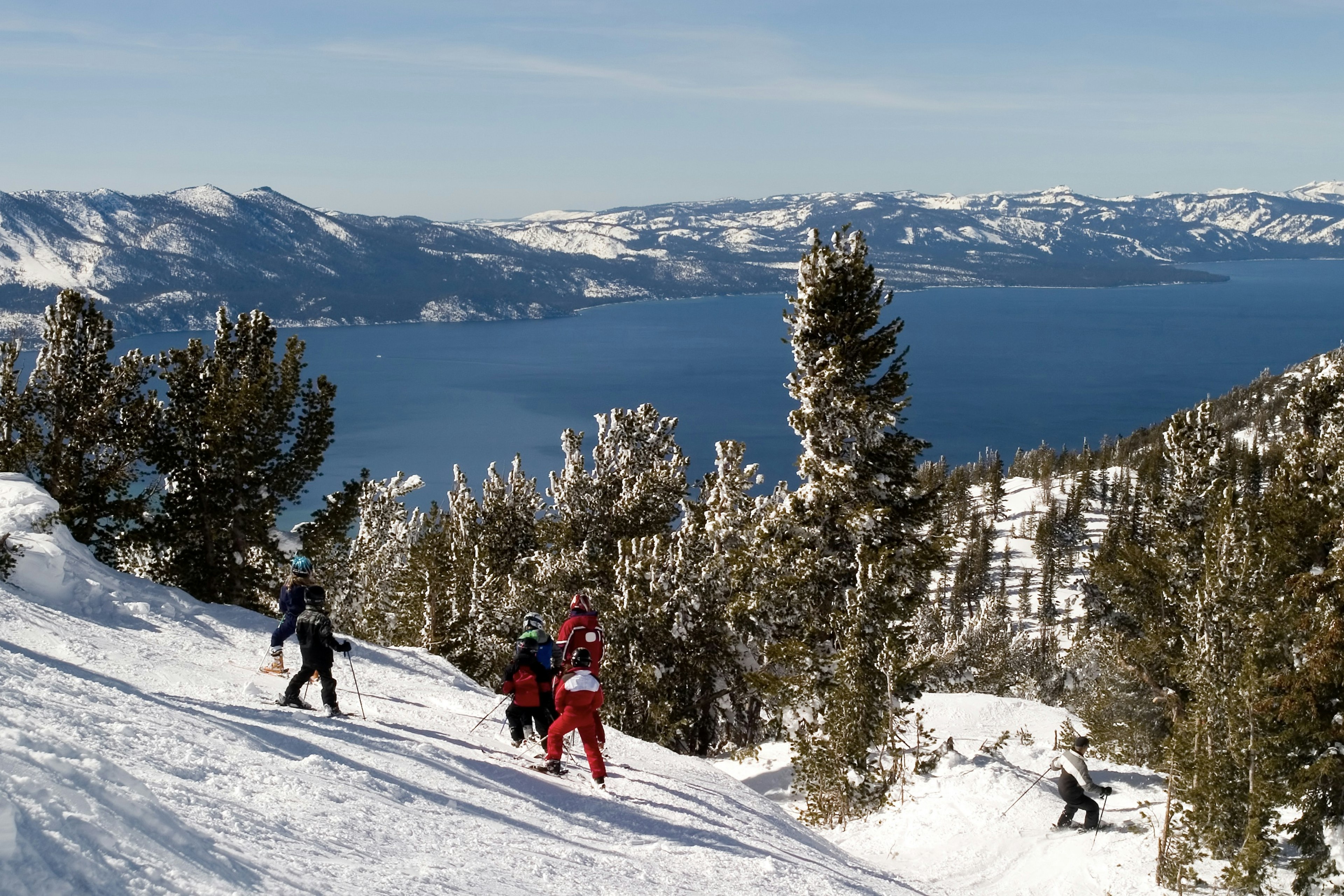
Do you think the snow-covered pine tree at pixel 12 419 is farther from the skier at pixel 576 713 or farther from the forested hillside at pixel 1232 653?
the forested hillside at pixel 1232 653

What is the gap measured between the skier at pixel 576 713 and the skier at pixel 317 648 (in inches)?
115

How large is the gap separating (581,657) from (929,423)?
187 meters

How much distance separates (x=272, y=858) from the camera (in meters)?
7.08

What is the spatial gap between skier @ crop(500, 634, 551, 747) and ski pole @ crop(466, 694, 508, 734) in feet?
2.88

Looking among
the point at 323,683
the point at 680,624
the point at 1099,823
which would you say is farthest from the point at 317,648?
the point at 680,624

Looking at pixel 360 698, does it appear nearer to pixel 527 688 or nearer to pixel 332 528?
pixel 527 688

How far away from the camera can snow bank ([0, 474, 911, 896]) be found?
6.32 meters

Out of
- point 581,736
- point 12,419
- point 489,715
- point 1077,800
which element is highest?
point 12,419

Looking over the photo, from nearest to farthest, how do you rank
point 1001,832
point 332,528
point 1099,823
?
point 1099,823
point 1001,832
point 332,528

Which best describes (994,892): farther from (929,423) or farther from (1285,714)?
(929,423)

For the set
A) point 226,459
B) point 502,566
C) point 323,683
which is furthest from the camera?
point 502,566

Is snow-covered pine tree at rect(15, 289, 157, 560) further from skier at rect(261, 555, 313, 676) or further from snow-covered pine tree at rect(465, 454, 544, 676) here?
skier at rect(261, 555, 313, 676)

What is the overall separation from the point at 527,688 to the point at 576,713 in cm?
112

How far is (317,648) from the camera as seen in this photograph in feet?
41.1
